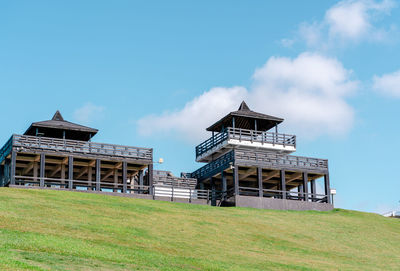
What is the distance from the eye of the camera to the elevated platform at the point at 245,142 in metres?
57.0

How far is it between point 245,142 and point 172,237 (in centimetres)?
2849

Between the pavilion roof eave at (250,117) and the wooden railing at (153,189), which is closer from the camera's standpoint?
the wooden railing at (153,189)

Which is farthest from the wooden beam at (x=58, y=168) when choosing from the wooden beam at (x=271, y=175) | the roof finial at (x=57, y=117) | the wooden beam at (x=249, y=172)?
the wooden beam at (x=271, y=175)

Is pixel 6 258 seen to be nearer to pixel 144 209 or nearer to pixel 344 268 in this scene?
pixel 344 268

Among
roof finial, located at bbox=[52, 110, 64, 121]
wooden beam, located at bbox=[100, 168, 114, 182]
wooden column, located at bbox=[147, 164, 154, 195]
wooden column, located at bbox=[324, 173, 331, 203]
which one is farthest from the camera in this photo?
roof finial, located at bbox=[52, 110, 64, 121]

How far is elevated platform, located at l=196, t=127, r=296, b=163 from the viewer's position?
5700 centimetres

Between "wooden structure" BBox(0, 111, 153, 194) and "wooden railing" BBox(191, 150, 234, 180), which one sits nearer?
"wooden structure" BBox(0, 111, 153, 194)

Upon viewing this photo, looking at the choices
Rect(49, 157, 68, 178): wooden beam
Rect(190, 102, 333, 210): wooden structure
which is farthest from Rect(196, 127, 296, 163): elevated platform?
Rect(49, 157, 68, 178): wooden beam

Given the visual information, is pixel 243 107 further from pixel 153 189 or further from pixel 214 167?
pixel 153 189

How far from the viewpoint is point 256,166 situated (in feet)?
173

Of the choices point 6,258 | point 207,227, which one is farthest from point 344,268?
point 6,258

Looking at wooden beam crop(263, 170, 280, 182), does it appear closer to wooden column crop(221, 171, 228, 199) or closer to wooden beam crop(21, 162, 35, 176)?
wooden column crop(221, 171, 228, 199)

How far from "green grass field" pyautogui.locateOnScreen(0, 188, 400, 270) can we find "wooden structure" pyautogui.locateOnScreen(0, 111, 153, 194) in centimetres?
734

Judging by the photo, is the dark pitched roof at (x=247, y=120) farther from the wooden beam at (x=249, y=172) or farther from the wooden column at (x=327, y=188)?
the wooden column at (x=327, y=188)
